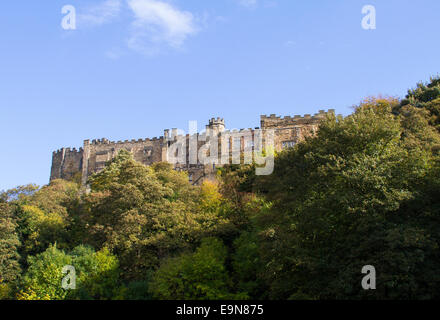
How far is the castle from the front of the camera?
189ft

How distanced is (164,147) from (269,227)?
157 feet

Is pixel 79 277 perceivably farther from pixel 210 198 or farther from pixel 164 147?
pixel 164 147

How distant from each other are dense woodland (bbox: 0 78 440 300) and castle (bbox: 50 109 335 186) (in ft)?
26.4

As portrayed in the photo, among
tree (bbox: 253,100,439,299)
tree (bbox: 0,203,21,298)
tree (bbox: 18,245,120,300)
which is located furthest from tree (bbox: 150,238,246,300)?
tree (bbox: 0,203,21,298)

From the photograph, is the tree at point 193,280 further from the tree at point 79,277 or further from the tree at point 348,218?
the tree at point 348,218

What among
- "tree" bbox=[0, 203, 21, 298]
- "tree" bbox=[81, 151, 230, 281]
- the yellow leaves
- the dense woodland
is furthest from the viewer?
the yellow leaves

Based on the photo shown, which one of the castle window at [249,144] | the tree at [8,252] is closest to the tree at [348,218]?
the tree at [8,252]

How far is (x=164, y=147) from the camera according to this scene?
77.2 m

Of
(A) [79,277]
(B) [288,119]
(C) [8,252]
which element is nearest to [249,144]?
(B) [288,119]

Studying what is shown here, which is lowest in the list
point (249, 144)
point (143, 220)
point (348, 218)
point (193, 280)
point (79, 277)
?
point (193, 280)

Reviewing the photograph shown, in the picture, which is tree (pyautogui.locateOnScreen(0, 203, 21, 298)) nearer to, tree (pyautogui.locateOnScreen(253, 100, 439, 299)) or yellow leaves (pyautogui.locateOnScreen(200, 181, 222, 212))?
yellow leaves (pyautogui.locateOnScreen(200, 181, 222, 212))

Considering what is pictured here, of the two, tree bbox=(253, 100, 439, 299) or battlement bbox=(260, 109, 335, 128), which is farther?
battlement bbox=(260, 109, 335, 128)

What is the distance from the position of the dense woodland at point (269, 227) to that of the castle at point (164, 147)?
804 centimetres
